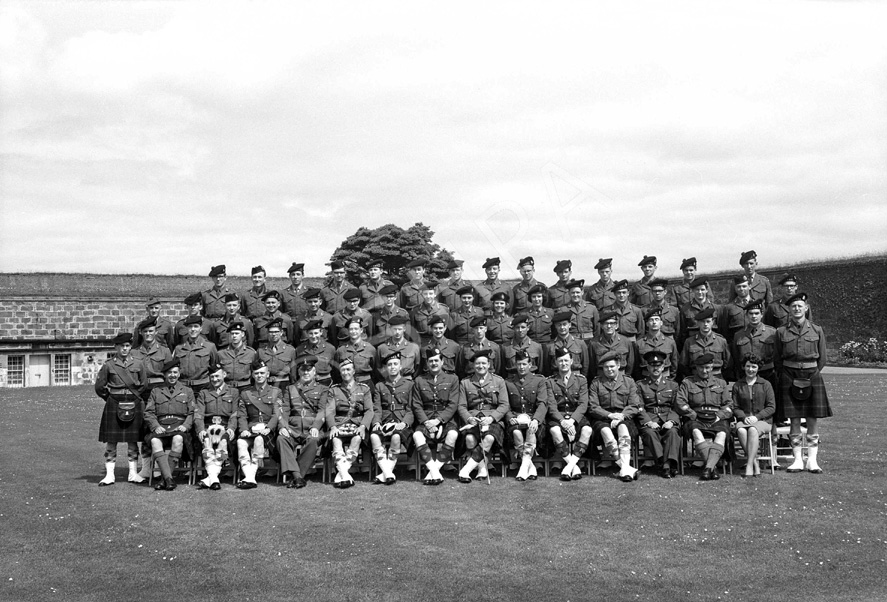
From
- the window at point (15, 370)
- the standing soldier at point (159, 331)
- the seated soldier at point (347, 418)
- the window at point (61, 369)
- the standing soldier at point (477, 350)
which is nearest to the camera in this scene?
the seated soldier at point (347, 418)

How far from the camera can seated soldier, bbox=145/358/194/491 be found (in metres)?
9.86

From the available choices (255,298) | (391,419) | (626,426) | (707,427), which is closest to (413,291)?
(255,298)

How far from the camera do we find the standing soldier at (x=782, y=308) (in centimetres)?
1106

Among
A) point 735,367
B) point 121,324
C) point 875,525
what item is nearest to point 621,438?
point 735,367

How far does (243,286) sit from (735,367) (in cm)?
3285

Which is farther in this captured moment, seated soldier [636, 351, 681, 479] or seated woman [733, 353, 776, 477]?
seated soldier [636, 351, 681, 479]

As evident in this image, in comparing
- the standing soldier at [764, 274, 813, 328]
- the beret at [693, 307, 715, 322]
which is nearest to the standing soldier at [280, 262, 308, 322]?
the beret at [693, 307, 715, 322]

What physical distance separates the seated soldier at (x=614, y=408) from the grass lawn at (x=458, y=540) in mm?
385

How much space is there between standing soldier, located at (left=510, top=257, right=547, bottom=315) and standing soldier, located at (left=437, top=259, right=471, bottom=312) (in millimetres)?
717

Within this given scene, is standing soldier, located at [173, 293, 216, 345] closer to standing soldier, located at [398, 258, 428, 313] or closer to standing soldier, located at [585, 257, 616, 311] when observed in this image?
standing soldier, located at [398, 258, 428, 313]

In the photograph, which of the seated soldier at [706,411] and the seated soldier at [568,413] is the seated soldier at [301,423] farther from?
the seated soldier at [706,411]

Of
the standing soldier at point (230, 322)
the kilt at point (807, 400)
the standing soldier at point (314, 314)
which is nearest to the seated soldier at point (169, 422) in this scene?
the standing soldier at point (230, 322)

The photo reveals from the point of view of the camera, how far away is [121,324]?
34156 mm

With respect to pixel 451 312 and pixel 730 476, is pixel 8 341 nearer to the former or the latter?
pixel 451 312
